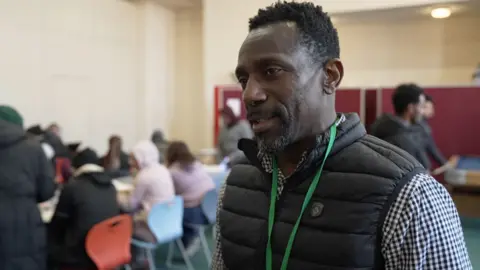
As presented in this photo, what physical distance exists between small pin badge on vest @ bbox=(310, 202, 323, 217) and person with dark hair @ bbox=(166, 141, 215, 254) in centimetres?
343

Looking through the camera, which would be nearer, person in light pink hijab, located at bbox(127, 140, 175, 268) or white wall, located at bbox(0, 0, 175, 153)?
person in light pink hijab, located at bbox(127, 140, 175, 268)

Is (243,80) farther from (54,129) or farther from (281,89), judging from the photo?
(54,129)

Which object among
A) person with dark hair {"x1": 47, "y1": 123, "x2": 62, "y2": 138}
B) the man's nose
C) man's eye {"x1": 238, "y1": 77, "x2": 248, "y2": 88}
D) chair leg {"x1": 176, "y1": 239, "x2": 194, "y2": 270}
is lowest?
chair leg {"x1": 176, "y1": 239, "x2": 194, "y2": 270}

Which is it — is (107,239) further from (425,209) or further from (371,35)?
(371,35)

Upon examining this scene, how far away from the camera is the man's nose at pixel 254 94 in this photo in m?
0.95

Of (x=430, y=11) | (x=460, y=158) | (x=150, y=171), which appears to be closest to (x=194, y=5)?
(x=430, y=11)

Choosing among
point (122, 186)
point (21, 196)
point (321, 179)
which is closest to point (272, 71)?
point (321, 179)

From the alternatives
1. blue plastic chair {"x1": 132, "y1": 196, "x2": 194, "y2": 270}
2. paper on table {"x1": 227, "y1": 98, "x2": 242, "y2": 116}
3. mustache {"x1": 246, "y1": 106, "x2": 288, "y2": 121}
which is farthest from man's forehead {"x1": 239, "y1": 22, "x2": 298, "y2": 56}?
paper on table {"x1": 227, "y1": 98, "x2": 242, "y2": 116}

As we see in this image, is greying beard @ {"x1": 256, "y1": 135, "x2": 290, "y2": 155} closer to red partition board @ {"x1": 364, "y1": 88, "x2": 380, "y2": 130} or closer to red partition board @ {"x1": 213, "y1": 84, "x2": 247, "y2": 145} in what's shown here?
red partition board @ {"x1": 364, "y1": 88, "x2": 380, "y2": 130}

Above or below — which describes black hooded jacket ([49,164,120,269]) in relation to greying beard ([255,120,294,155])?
below

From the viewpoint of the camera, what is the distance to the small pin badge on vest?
3.20 feet

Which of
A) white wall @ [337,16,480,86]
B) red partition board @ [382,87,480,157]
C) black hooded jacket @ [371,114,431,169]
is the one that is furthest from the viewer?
white wall @ [337,16,480,86]

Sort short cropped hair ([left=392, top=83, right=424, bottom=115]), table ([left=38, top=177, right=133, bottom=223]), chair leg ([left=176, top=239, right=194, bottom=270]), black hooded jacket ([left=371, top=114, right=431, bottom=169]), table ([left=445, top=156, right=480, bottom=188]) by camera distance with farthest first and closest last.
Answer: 1. table ([left=445, top=156, right=480, bottom=188])
2. chair leg ([left=176, top=239, right=194, bottom=270])
3. table ([left=38, top=177, right=133, bottom=223])
4. short cropped hair ([left=392, top=83, right=424, bottom=115])
5. black hooded jacket ([left=371, top=114, right=431, bottom=169])

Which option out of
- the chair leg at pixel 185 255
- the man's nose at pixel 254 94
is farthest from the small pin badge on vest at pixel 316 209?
the chair leg at pixel 185 255
